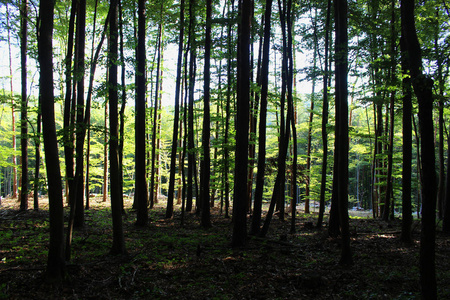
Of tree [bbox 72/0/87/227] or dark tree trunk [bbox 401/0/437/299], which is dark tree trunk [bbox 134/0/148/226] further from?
dark tree trunk [bbox 401/0/437/299]

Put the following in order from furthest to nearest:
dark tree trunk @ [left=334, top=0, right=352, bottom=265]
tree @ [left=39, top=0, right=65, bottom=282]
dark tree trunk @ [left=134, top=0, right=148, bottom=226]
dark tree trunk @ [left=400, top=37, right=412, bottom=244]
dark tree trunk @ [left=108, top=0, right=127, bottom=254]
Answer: dark tree trunk @ [left=134, top=0, right=148, bottom=226] < dark tree trunk @ [left=400, top=37, right=412, bottom=244] < dark tree trunk @ [left=108, top=0, right=127, bottom=254] < dark tree trunk @ [left=334, top=0, right=352, bottom=265] < tree @ [left=39, top=0, right=65, bottom=282]

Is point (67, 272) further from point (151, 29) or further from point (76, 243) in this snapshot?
point (151, 29)

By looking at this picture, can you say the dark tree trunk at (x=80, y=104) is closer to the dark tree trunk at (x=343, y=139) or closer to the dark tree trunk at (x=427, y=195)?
the dark tree trunk at (x=343, y=139)

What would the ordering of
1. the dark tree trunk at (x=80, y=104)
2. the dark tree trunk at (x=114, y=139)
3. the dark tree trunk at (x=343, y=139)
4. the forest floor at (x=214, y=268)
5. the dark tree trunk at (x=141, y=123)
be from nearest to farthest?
the forest floor at (x=214, y=268) → the dark tree trunk at (x=80, y=104) → the dark tree trunk at (x=343, y=139) → the dark tree trunk at (x=114, y=139) → the dark tree trunk at (x=141, y=123)

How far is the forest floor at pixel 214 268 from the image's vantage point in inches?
200

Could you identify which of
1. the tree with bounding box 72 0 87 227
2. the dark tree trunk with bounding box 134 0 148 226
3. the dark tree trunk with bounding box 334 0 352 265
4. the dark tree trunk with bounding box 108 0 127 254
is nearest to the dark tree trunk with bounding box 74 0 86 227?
the tree with bounding box 72 0 87 227

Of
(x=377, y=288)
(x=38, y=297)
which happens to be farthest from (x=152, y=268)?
(x=377, y=288)

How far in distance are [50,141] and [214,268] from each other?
177 inches

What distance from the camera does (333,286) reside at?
5.39 meters

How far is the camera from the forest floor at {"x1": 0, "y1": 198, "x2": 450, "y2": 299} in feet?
16.6

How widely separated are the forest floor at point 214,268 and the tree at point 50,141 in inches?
16.6

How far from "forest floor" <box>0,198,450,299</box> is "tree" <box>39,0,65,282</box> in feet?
1.38

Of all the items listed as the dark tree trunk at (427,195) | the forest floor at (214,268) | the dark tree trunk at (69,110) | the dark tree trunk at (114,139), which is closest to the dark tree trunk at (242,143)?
the forest floor at (214,268)

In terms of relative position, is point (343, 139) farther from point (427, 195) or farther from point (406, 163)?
point (406, 163)
